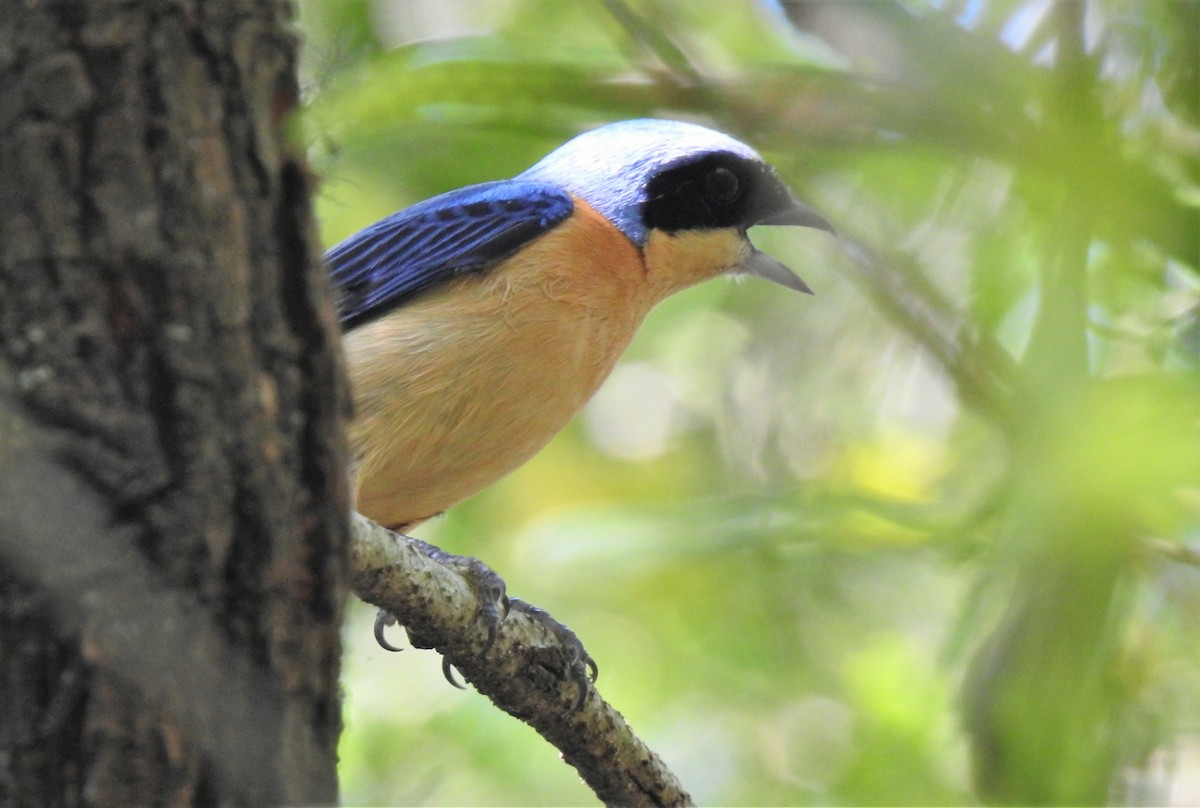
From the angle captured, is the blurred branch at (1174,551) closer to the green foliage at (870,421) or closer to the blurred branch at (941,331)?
the green foliage at (870,421)

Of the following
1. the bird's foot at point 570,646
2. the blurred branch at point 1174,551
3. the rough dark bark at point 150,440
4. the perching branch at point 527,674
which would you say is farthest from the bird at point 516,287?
the rough dark bark at point 150,440

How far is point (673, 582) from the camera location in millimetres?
6516

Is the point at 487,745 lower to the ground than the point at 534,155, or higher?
lower

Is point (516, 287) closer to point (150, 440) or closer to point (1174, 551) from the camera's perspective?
point (1174, 551)

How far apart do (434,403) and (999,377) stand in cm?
172

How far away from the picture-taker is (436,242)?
A: 15.2 feet

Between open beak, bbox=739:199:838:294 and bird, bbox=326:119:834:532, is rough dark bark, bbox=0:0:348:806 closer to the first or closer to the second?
bird, bbox=326:119:834:532

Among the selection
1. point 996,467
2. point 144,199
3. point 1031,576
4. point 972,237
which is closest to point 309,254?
point 144,199

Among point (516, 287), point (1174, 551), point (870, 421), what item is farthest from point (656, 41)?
point (870, 421)

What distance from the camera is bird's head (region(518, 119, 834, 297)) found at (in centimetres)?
501

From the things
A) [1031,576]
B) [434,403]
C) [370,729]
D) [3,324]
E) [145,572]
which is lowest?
[370,729]

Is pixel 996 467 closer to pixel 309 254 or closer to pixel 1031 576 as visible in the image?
pixel 1031 576

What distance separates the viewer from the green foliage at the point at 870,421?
288 cm

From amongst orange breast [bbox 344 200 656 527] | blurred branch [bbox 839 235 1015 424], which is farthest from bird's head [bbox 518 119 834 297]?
blurred branch [bbox 839 235 1015 424]
